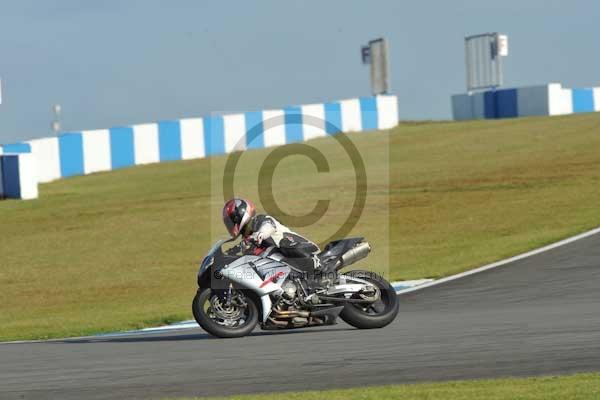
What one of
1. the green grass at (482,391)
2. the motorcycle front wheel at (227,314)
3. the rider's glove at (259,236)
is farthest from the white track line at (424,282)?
the green grass at (482,391)

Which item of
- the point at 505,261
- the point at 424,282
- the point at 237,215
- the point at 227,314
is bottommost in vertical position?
the point at 424,282

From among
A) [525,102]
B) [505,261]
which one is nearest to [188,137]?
[525,102]

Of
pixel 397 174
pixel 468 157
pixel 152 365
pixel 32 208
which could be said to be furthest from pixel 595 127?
pixel 152 365

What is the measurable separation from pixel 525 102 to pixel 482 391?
1436 inches

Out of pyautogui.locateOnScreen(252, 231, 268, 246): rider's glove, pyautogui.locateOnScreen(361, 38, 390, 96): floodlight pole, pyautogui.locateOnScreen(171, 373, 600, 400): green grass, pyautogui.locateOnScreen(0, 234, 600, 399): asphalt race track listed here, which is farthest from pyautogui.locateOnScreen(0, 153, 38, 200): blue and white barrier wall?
pyautogui.locateOnScreen(361, 38, 390, 96): floodlight pole

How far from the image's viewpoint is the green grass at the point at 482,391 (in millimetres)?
7355

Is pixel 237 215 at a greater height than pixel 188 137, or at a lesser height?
lesser

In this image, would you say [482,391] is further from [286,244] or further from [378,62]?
[378,62]

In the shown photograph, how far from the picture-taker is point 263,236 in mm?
10914

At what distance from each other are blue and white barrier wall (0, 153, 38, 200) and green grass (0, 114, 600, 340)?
0.43 m

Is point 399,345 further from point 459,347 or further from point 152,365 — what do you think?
point 152,365

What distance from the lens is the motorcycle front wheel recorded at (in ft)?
35.9

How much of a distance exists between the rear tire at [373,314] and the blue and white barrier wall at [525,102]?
106ft

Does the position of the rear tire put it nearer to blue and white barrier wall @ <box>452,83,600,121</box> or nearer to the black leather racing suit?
the black leather racing suit
